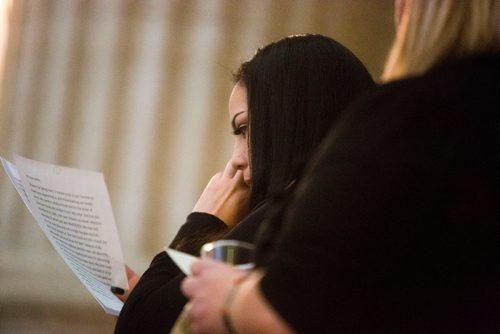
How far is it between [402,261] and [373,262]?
3cm

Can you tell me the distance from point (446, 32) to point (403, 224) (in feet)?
0.69

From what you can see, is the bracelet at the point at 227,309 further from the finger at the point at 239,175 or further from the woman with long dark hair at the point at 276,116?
the finger at the point at 239,175

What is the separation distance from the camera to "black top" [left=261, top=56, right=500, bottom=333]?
0.58 m

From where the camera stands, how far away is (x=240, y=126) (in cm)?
121

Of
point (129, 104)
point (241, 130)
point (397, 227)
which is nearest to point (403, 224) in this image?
point (397, 227)

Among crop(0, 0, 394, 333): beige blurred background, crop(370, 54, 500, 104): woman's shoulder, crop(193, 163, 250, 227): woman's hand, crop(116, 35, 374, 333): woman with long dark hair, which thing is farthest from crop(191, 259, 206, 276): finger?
crop(0, 0, 394, 333): beige blurred background

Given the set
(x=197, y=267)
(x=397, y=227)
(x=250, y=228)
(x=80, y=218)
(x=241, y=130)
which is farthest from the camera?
(x=241, y=130)

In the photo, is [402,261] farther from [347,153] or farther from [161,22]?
[161,22]

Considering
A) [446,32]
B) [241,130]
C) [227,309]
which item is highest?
[446,32]

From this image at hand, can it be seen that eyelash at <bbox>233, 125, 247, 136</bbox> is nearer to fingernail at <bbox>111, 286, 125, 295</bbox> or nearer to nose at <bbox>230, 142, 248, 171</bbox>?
nose at <bbox>230, 142, 248, 171</bbox>

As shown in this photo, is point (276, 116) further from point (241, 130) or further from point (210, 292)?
point (210, 292)

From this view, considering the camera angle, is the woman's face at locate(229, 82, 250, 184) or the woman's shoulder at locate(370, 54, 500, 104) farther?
the woman's face at locate(229, 82, 250, 184)

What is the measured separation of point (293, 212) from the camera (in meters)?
0.61

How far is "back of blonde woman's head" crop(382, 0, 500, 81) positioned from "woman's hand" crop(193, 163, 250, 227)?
53 centimetres
